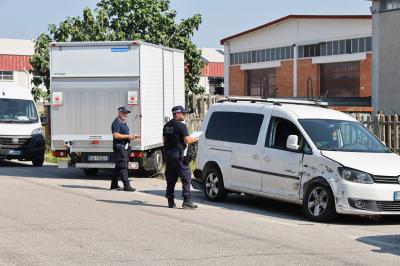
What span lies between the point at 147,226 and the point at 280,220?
2.26m

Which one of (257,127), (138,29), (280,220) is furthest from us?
(138,29)

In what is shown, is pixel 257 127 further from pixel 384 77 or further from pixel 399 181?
pixel 384 77

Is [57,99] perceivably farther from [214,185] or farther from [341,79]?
[341,79]

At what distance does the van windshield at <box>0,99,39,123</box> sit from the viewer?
2261cm

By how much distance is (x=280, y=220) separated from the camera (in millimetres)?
11531

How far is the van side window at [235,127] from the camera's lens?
42.4ft

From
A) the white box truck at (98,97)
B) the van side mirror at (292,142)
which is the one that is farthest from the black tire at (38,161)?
the van side mirror at (292,142)

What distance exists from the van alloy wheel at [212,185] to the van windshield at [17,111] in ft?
34.3

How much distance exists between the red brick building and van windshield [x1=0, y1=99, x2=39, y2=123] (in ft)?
71.1

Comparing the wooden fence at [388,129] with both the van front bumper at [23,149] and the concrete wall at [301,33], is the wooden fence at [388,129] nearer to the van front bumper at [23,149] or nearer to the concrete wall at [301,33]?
the van front bumper at [23,149]

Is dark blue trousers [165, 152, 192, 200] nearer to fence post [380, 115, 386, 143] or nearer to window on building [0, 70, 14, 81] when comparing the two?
fence post [380, 115, 386, 143]

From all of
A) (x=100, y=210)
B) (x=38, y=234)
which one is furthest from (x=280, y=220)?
(x=38, y=234)

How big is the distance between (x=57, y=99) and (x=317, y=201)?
866 cm

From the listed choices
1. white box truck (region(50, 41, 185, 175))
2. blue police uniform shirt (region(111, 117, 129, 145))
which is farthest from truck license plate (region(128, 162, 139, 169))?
blue police uniform shirt (region(111, 117, 129, 145))
